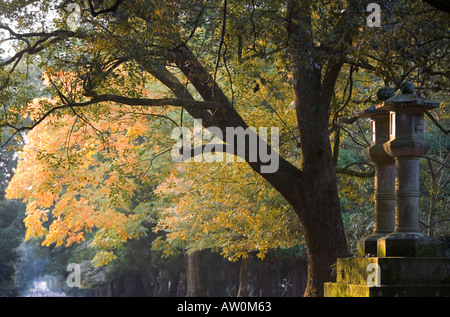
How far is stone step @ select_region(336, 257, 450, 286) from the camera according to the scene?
9.01 metres

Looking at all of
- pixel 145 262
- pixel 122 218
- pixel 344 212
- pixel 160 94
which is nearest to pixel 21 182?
pixel 122 218

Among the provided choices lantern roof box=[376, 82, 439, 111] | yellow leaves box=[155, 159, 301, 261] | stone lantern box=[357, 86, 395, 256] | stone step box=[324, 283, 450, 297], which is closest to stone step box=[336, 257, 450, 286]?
stone step box=[324, 283, 450, 297]

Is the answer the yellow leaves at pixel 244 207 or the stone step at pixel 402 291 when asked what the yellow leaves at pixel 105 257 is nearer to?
→ the yellow leaves at pixel 244 207

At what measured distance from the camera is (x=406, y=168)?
31.3 feet

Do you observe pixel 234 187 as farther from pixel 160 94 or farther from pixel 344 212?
pixel 344 212

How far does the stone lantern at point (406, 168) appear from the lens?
927 centimetres

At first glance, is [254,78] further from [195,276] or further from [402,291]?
[195,276]

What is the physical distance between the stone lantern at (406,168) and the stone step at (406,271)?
6.1 inches

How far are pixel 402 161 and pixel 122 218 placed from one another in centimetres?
2039

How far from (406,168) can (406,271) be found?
1.46 meters

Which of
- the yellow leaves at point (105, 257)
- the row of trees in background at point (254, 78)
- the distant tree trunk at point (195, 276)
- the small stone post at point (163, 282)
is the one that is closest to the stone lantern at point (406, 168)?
the row of trees in background at point (254, 78)

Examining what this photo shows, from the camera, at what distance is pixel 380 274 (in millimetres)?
8969

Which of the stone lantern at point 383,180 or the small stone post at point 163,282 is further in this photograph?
the small stone post at point 163,282

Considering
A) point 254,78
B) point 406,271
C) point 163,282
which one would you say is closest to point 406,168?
point 406,271
